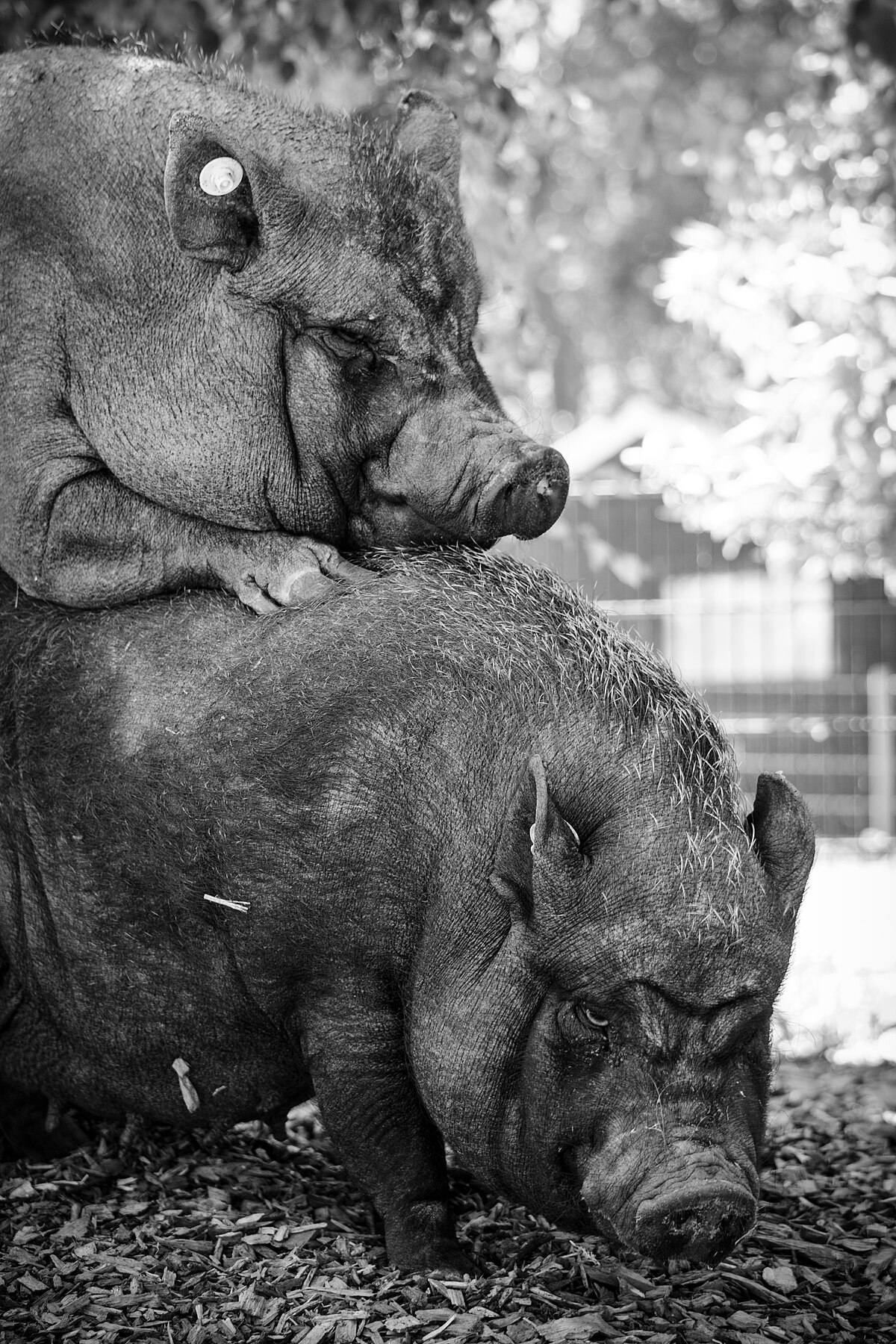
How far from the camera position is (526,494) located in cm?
400

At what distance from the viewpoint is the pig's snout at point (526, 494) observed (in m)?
3.99

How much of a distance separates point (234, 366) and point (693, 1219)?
100 inches

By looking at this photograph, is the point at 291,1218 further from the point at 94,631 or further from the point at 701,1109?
the point at 94,631

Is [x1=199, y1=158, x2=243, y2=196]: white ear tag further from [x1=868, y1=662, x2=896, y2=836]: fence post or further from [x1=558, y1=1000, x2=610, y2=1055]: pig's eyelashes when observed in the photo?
[x1=868, y1=662, x2=896, y2=836]: fence post

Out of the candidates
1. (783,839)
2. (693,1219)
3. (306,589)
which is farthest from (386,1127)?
(306,589)

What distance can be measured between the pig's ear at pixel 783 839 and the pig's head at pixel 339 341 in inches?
38.5

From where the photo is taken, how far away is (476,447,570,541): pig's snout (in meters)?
3.99

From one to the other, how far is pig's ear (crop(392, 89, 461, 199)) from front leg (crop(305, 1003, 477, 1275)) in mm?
2546

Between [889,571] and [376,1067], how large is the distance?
374 inches

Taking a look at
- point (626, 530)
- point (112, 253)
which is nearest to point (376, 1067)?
point (112, 253)

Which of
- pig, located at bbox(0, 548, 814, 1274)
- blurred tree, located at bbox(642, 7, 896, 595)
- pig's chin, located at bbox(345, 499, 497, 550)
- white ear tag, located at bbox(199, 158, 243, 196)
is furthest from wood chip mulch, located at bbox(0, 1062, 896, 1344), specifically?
blurred tree, located at bbox(642, 7, 896, 595)

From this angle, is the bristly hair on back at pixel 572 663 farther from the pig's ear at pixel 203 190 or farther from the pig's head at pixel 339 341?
the pig's ear at pixel 203 190

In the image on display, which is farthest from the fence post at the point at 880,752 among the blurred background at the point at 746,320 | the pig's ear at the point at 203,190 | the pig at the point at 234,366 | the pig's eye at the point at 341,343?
the pig's ear at the point at 203,190

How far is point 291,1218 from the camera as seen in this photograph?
4.48m
